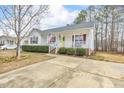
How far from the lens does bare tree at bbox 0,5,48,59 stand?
10.1 m

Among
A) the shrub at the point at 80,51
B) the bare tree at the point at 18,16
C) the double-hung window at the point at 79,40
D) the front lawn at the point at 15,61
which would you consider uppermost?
the bare tree at the point at 18,16

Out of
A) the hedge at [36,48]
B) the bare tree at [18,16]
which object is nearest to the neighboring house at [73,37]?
the hedge at [36,48]

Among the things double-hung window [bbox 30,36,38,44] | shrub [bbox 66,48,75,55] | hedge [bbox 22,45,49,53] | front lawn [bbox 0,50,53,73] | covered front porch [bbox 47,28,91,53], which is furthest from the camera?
double-hung window [bbox 30,36,38,44]

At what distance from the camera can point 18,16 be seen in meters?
10.2

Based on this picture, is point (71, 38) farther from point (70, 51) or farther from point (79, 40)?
point (70, 51)

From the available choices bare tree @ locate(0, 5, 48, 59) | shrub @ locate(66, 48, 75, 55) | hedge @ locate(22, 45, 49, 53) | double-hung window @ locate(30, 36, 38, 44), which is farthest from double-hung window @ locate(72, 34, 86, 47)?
double-hung window @ locate(30, 36, 38, 44)

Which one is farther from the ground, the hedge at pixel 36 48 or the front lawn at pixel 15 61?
the hedge at pixel 36 48

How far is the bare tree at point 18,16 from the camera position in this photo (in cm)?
1007

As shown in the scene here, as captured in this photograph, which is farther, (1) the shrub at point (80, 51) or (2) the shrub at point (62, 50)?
(2) the shrub at point (62, 50)

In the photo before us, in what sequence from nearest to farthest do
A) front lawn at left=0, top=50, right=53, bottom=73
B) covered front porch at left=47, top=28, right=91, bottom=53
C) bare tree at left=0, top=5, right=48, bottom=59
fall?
front lawn at left=0, top=50, right=53, bottom=73 → bare tree at left=0, top=5, right=48, bottom=59 → covered front porch at left=47, top=28, right=91, bottom=53

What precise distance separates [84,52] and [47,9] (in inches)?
215

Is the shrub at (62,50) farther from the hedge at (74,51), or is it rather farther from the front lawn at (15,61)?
the front lawn at (15,61)

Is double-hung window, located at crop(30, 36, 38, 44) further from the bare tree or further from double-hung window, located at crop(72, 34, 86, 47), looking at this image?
the bare tree
